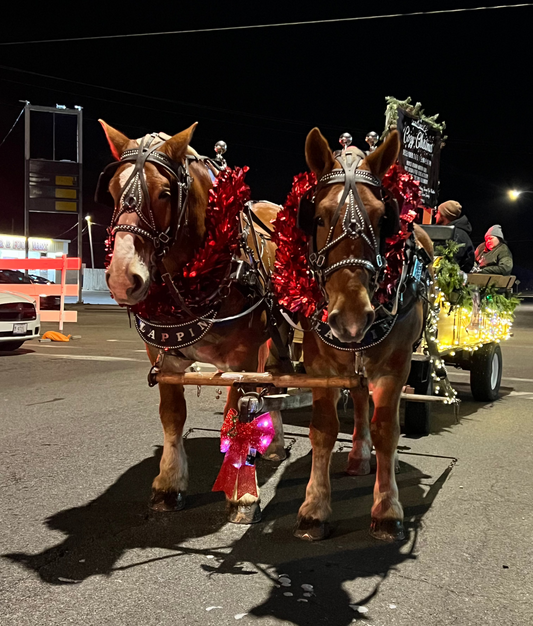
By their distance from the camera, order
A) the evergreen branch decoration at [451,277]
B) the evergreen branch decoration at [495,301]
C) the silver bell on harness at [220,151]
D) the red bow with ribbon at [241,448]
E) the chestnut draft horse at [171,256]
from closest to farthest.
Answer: the chestnut draft horse at [171,256], the red bow with ribbon at [241,448], the silver bell on harness at [220,151], the evergreen branch decoration at [451,277], the evergreen branch decoration at [495,301]

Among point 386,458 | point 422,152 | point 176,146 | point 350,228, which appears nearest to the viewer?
point 350,228

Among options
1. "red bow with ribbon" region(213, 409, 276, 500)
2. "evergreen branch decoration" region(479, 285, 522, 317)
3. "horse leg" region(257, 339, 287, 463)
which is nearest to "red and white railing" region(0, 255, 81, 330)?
"evergreen branch decoration" region(479, 285, 522, 317)

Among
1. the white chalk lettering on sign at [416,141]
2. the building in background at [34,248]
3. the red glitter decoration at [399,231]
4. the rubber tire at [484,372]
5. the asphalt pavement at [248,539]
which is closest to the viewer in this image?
the asphalt pavement at [248,539]

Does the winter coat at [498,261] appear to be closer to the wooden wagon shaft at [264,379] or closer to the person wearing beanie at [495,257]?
the person wearing beanie at [495,257]

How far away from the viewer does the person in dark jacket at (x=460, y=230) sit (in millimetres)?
7059

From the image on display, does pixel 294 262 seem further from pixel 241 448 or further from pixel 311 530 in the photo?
pixel 311 530

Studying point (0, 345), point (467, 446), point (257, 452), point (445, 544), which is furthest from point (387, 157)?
point (0, 345)

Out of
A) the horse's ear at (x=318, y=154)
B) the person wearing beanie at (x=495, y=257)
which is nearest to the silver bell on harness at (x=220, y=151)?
the horse's ear at (x=318, y=154)

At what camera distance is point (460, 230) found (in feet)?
23.6

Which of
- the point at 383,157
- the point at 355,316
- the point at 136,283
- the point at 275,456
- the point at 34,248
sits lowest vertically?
the point at 275,456

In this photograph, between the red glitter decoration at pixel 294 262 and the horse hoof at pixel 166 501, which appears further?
the horse hoof at pixel 166 501

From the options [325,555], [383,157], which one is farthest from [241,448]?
Answer: [383,157]

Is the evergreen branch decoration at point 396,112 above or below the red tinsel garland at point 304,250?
above

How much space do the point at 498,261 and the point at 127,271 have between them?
256 inches
